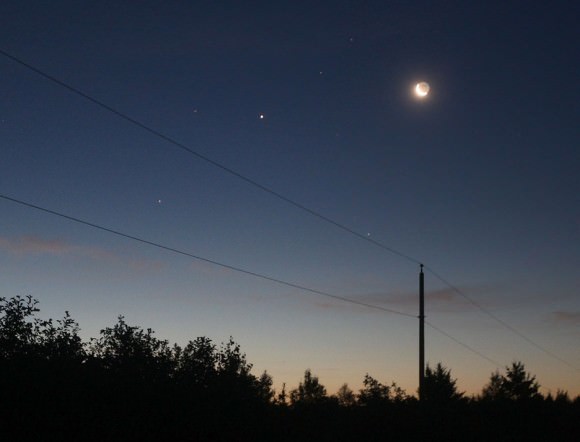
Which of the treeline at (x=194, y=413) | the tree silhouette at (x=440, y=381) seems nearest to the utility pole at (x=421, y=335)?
the treeline at (x=194, y=413)

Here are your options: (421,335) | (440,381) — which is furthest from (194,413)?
(440,381)

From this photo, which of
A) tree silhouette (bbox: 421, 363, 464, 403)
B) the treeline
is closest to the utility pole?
the treeline

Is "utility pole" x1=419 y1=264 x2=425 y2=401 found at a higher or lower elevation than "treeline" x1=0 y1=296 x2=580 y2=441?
higher

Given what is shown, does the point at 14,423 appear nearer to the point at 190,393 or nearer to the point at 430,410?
the point at 190,393

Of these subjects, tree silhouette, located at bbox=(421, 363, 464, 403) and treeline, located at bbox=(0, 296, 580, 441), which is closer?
treeline, located at bbox=(0, 296, 580, 441)

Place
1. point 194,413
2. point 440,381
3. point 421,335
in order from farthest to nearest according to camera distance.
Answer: point 440,381 < point 421,335 < point 194,413

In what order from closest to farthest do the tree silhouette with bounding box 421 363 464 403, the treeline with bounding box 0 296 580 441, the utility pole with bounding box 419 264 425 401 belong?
the treeline with bounding box 0 296 580 441
the utility pole with bounding box 419 264 425 401
the tree silhouette with bounding box 421 363 464 403

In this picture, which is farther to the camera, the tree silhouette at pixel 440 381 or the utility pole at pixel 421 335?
the tree silhouette at pixel 440 381

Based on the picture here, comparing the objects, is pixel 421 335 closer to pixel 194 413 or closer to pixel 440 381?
pixel 194 413

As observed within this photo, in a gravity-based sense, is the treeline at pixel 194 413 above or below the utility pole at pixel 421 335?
below

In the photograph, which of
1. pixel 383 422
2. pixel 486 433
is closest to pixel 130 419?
pixel 383 422

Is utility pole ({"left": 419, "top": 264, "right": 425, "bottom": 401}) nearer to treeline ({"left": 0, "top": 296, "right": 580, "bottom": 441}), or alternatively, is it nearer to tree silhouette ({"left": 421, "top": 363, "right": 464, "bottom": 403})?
treeline ({"left": 0, "top": 296, "right": 580, "bottom": 441})

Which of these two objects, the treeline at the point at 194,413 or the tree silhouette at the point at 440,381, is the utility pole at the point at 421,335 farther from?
the tree silhouette at the point at 440,381

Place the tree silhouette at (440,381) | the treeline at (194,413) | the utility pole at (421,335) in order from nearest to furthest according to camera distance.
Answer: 1. the treeline at (194,413)
2. the utility pole at (421,335)
3. the tree silhouette at (440,381)
